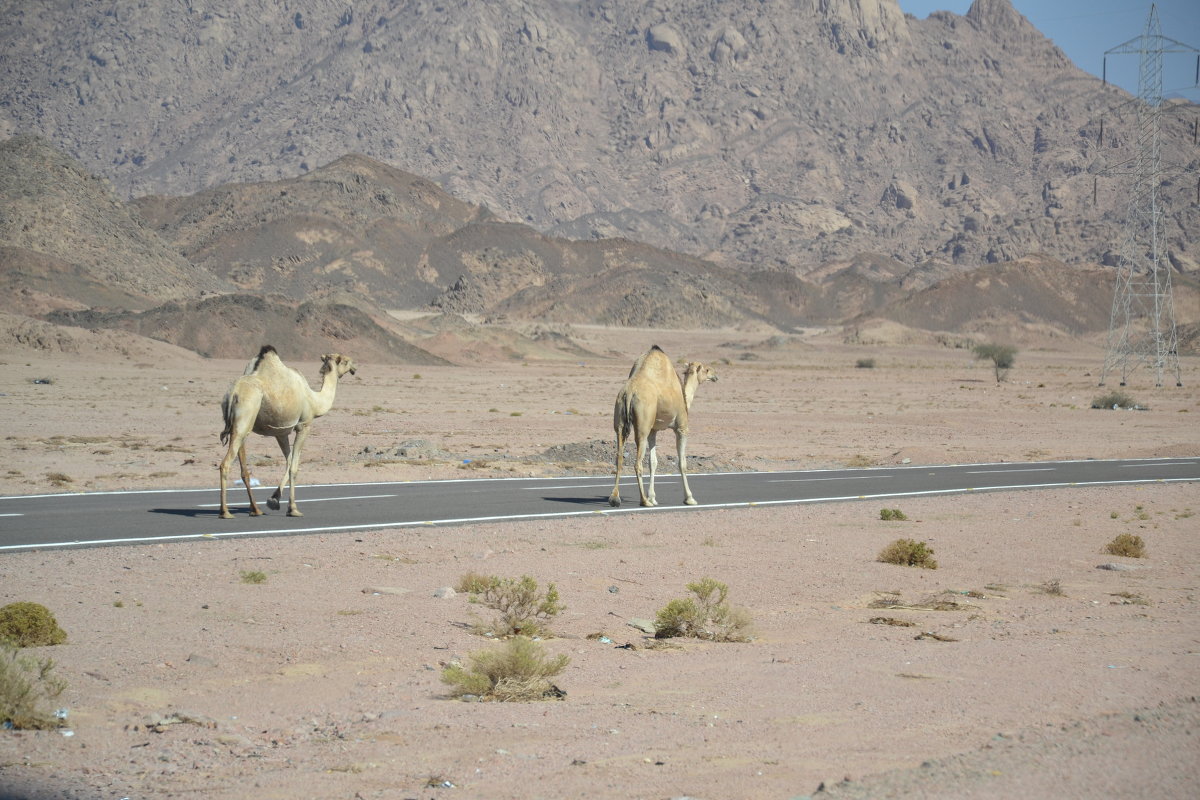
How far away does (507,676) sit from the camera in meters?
9.11

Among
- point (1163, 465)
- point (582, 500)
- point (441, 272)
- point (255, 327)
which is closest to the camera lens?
point (582, 500)

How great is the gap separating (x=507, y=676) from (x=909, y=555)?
845 centimetres

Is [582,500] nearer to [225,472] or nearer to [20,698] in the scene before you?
[225,472]

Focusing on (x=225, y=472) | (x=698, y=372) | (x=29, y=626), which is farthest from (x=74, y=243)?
(x=29, y=626)

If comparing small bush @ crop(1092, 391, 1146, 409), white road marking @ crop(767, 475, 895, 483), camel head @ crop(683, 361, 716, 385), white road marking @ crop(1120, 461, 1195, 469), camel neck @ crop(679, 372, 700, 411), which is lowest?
white road marking @ crop(767, 475, 895, 483)

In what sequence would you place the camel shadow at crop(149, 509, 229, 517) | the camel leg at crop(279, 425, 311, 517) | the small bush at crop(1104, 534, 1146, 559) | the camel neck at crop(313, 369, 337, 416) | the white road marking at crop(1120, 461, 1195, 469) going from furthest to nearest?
the white road marking at crop(1120, 461, 1195, 469)
the camel neck at crop(313, 369, 337, 416)
the camel shadow at crop(149, 509, 229, 517)
the camel leg at crop(279, 425, 311, 517)
the small bush at crop(1104, 534, 1146, 559)

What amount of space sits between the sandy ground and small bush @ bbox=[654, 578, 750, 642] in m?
0.20

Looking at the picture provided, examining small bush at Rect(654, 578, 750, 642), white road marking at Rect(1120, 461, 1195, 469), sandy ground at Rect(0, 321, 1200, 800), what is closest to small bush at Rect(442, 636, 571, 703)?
sandy ground at Rect(0, 321, 1200, 800)

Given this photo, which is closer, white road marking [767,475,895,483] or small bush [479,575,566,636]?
small bush [479,575,566,636]

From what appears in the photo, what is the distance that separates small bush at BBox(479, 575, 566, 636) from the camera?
36.6ft

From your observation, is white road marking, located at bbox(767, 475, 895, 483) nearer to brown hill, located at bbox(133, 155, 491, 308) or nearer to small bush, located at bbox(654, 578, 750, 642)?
small bush, located at bbox(654, 578, 750, 642)

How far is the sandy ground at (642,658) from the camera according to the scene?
7.17m

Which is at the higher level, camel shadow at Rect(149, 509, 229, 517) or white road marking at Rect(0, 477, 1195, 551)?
camel shadow at Rect(149, 509, 229, 517)

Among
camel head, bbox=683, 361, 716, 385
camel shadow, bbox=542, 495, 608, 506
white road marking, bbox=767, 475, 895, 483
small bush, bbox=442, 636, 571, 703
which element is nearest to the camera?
small bush, bbox=442, 636, 571, 703
